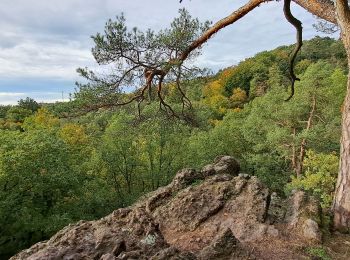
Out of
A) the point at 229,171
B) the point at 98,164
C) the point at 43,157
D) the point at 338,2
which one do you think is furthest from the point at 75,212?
the point at 338,2

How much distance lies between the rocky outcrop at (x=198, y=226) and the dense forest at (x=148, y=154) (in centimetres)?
331

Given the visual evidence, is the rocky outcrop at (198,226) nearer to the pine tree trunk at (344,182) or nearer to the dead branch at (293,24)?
the pine tree trunk at (344,182)

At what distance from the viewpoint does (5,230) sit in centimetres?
1767

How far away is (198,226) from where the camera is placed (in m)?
6.38

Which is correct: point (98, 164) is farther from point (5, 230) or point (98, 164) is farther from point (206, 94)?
point (206, 94)

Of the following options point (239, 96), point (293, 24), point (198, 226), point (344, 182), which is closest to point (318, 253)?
point (344, 182)

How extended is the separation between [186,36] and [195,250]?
15.4ft

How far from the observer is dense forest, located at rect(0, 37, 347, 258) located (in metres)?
17.4

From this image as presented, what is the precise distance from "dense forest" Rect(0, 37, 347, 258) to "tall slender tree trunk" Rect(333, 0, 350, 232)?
152 inches

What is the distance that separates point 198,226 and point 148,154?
21.8 metres

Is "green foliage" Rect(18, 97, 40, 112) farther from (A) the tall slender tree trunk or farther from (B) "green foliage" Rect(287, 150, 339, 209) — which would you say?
(A) the tall slender tree trunk

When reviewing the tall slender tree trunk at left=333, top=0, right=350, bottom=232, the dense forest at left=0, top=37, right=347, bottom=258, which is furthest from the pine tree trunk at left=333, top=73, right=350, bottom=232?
the dense forest at left=0, top=37, right=347, bottom=258

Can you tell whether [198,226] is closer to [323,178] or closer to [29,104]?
[323,178]

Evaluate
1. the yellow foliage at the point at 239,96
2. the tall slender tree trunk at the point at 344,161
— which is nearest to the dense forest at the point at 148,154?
the tall slender tree trunk at the point at 344,161
